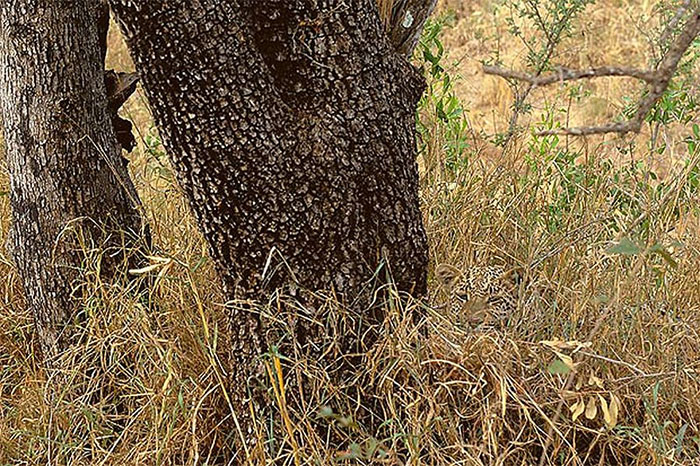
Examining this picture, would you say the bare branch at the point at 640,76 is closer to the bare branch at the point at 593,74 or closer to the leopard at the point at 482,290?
the bare branch at the point at 593,74

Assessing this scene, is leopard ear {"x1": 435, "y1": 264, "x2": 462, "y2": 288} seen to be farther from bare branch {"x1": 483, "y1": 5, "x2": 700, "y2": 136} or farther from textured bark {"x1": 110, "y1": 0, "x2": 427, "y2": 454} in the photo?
bare branch {"x1": 483, "y1": 5, "x2": 700, "y2": 136}

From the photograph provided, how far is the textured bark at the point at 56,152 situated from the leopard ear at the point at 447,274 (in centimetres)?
86

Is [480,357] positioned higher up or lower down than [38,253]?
lower down

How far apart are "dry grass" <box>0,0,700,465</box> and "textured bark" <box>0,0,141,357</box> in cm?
13

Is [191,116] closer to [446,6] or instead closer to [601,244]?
[601,244]

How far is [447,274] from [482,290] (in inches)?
4.3

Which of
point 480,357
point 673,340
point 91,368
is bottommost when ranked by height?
point 673,340

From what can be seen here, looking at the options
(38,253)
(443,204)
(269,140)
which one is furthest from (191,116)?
(443,204)

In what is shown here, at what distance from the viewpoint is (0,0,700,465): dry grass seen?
1.81m

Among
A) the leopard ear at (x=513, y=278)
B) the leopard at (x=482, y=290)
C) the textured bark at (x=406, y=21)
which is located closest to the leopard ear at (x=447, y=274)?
the leopard at (x=482, y=290)

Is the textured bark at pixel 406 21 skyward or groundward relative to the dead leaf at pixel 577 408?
skyward

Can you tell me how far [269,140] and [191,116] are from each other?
0.52ft

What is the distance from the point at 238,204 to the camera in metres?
1.79

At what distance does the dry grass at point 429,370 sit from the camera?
181cm
